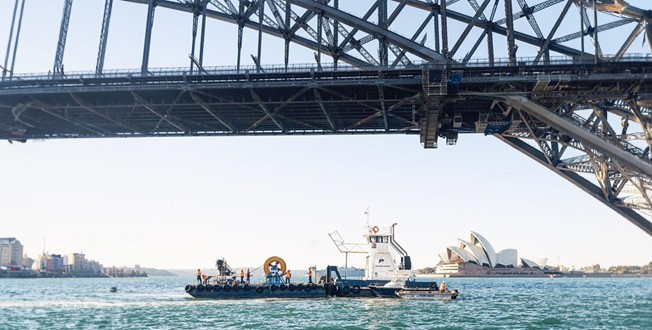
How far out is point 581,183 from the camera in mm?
48062

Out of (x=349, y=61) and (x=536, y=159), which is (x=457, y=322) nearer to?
(x=536, y=159)

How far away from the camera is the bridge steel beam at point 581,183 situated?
46750mm

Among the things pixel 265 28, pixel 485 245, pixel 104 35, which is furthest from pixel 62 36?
pixel 485 245

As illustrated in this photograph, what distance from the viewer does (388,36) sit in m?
46.2

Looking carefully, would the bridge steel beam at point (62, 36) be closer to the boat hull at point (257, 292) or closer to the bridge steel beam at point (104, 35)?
the bridge steel beam at point (104, 35)

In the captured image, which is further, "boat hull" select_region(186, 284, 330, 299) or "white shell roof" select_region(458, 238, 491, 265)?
"white shell roof" select_region(458, 238, 491, 265)

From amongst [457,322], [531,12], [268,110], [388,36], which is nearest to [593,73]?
[531,12]

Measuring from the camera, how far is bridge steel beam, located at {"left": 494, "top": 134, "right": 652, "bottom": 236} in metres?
46.8

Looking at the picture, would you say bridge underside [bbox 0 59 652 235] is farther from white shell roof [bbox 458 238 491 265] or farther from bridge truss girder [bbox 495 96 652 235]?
white shell roof [bbox 458 238 491 265]

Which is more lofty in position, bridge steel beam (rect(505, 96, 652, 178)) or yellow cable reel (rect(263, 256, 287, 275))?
bridge steel beam (rect(505, 96, 652, 178))

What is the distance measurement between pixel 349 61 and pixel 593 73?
57.1 ft

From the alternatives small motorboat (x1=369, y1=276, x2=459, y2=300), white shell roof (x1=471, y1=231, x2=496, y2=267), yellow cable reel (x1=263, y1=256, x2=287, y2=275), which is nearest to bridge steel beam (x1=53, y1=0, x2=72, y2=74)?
yellow cable reel (x1=263, y1=256, x2=287, y2=275)

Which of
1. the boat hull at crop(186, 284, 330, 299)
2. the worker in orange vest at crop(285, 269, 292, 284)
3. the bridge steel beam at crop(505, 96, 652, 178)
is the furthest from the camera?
the worker in orange vest at crop(285, 269, 292, 284)

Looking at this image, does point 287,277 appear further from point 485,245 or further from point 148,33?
point 485,245
